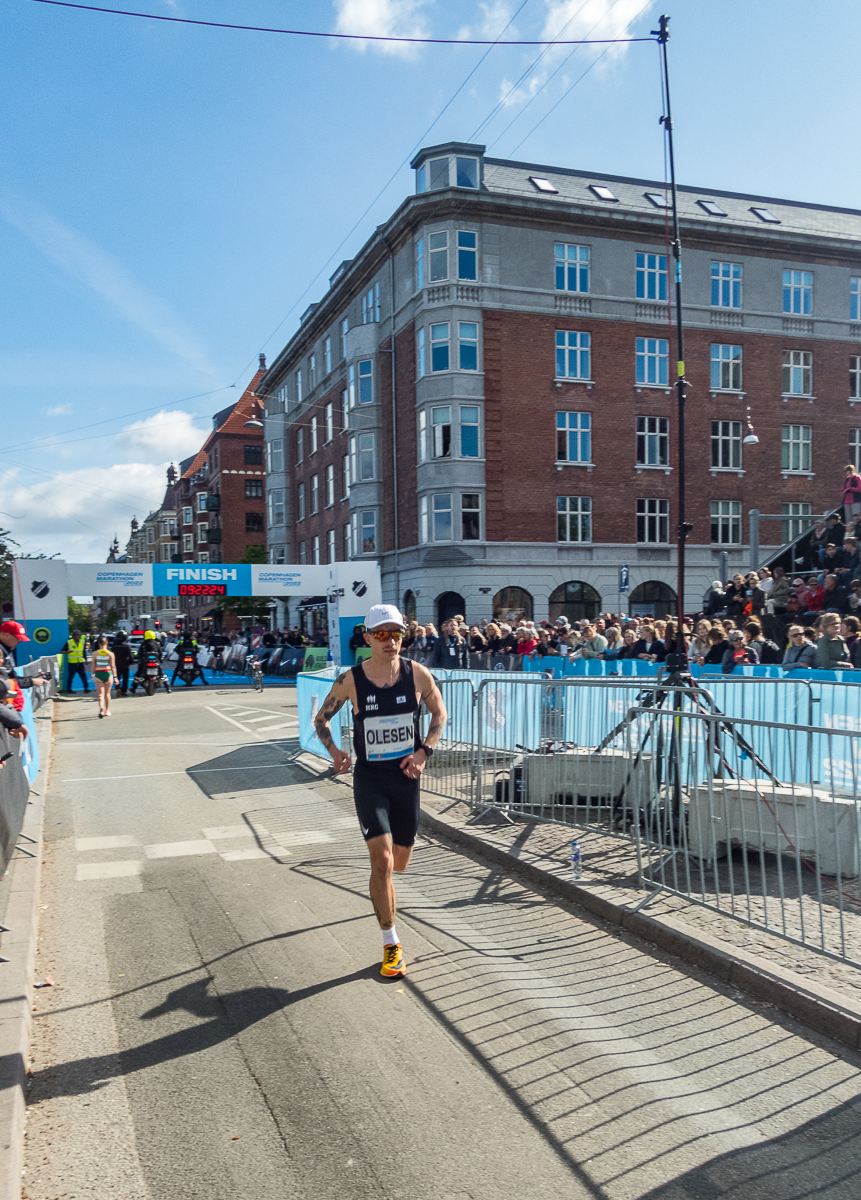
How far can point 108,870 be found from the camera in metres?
7.25

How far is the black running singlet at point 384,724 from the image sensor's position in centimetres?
495

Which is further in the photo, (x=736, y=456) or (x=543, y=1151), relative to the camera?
(x=736, y=456)

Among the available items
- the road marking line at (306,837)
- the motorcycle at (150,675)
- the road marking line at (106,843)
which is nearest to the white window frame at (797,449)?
the motorcycle at (150,675)

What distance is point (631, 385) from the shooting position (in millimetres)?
35344

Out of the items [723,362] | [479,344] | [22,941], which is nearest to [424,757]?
[22,941]

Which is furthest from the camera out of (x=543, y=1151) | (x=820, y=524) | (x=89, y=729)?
(x=820, y=524)

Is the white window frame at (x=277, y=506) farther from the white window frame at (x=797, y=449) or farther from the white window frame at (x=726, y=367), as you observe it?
the white window frame at (x=797, y=449)

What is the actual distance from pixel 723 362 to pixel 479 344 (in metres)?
11.0

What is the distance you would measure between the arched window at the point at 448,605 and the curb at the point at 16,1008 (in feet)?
82.4

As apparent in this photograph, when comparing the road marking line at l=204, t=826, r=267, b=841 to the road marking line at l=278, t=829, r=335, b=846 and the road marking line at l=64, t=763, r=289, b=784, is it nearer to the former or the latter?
the road marking line at l=278, t=829, r=335, b=846

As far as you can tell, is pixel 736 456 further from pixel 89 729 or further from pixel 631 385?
pixel 89 729

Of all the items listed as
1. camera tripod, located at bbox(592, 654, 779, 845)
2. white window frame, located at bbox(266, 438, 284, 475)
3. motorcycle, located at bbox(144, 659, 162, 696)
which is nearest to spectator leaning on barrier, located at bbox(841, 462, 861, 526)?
camera tripod, located at bbox(592, 654, 779, 845)

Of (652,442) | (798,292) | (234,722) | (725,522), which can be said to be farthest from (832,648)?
(798,292)

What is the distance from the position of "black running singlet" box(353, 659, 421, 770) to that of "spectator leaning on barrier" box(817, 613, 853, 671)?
792cm
